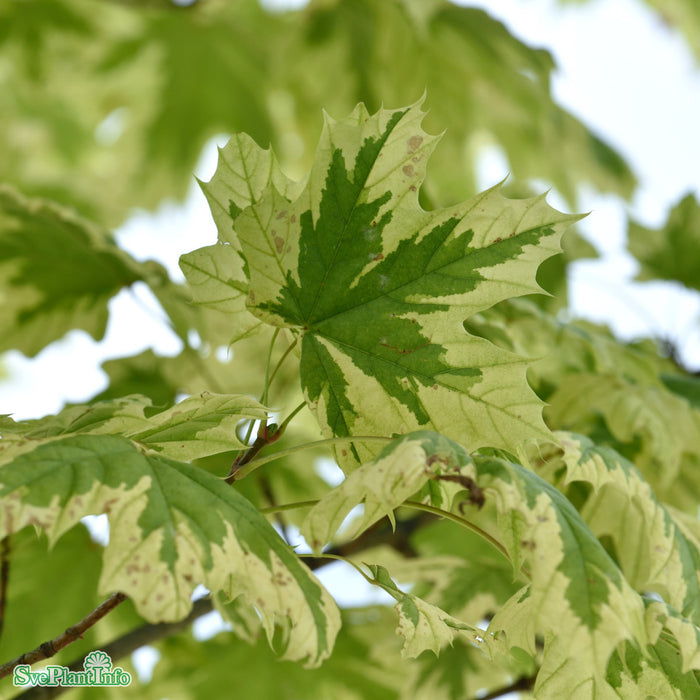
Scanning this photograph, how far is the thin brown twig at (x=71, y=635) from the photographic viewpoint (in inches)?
24.9

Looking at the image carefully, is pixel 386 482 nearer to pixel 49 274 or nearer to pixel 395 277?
pixel 395 277

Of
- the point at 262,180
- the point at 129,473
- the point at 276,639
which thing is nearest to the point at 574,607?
the point at 129,473

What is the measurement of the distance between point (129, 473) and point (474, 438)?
0.28 m

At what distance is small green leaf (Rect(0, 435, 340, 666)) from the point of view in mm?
521

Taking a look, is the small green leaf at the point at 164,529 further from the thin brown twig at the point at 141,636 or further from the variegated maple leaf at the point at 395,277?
the thin brown twig at the point at 141,636

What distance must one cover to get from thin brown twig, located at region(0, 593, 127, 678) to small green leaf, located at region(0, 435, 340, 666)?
0.11 metres

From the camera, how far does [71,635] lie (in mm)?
640

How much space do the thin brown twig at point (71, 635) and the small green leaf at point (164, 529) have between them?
11 centimetres

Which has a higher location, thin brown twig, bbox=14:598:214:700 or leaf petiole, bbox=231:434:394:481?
leaf petiole, bbox=231:434:394:481

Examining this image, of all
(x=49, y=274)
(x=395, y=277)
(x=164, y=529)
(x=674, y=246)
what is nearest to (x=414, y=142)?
(x=395, y=277)

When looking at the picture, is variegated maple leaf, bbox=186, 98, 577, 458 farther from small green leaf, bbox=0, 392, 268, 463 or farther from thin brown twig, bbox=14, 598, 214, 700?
thin brown twig, bbox=14, 598, 214, 700

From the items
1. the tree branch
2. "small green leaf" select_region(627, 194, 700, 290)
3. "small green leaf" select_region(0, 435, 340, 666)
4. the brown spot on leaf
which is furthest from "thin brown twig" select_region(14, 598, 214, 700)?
"small green leaf" select_region(627, 194, 700, 290)

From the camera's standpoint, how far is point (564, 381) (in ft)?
3.68

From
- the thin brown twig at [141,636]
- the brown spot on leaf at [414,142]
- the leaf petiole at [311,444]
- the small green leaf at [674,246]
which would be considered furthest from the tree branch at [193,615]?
the small green leaf at [674,246]
